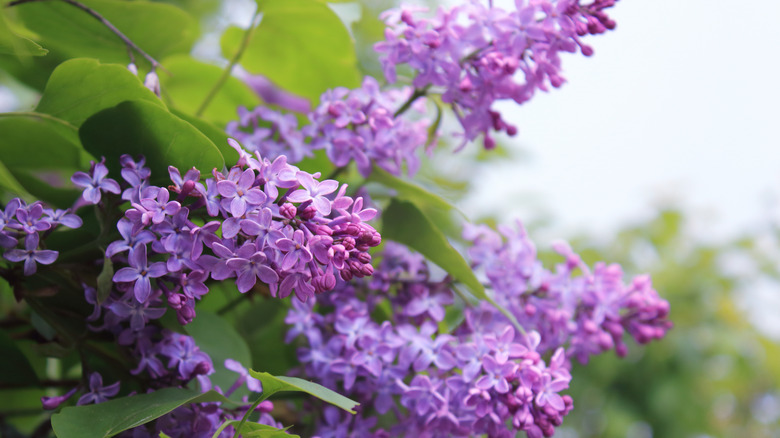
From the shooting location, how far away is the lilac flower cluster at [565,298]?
1.80ft

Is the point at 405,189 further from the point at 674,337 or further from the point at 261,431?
the point at 674,337

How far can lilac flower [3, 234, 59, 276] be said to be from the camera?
1.21 ft

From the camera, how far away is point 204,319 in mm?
462

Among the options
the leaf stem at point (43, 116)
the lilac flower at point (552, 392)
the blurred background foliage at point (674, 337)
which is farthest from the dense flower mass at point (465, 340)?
the blurred background foliage at point (674, 337)

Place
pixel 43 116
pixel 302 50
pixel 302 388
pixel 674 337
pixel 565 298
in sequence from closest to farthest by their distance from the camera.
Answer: pixel 302 388, pixel 43 116, pixel 565 298, pixel 302 50, pixel 674 337

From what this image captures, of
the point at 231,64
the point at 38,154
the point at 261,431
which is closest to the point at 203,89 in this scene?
the point at 231,64

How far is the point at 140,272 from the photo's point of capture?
0.37m

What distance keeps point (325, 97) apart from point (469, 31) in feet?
0.41

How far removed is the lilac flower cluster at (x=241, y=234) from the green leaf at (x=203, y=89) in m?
0.29

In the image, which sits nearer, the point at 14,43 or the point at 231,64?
the point at 14,43

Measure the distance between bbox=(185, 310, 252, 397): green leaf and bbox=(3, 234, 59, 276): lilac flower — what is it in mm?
108

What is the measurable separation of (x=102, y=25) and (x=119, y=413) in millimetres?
311

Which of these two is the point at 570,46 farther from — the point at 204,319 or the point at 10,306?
the point at 10,306

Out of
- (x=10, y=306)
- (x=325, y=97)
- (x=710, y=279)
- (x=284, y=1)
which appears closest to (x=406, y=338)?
(x=325, y=97)
